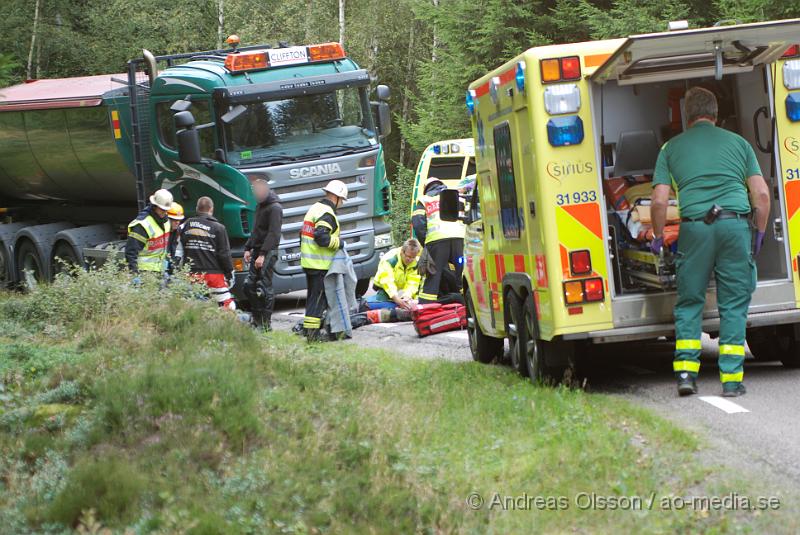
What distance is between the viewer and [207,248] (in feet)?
47.8

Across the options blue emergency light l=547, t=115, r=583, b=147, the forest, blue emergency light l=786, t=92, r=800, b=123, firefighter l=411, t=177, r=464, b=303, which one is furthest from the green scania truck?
the forest

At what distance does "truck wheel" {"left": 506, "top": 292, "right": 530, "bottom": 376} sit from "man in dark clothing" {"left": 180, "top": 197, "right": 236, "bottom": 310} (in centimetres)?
483

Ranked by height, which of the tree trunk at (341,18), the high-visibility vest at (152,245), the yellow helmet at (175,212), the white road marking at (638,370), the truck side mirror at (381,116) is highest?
the tree trunk at (341,18)

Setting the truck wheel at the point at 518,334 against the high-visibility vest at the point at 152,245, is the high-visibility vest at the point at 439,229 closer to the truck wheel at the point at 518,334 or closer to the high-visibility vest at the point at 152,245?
the high-visibility vest at the point at 152,245

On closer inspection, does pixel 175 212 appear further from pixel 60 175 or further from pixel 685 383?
pixel 685 383

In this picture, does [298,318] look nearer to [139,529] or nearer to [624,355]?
[624,355]

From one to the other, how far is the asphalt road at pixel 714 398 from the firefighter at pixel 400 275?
2.41 m

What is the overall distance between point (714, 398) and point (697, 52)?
2.44 m

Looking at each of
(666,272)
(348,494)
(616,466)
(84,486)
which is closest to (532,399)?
(666,272)

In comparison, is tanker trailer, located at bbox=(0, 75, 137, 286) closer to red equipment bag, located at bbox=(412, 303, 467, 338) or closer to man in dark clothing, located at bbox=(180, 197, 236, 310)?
man in dark clothing, located at bbox=(180, 197, 236, 310)

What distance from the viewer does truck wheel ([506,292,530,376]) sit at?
399 inches

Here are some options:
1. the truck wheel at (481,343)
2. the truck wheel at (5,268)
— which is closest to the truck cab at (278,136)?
the truck wheel at (5,268)

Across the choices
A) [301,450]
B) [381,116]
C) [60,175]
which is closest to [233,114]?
[381,116]

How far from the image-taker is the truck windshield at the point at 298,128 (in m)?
17.3
